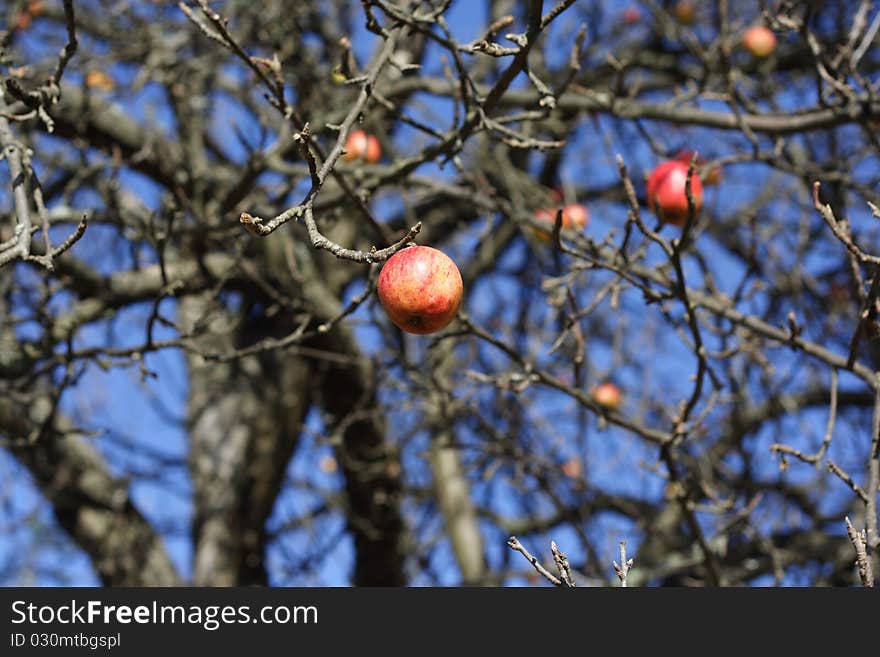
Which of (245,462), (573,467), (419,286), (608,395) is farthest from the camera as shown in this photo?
(245,462)

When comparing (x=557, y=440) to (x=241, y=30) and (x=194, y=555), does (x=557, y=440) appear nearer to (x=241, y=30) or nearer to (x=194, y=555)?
(x=194, y=555)

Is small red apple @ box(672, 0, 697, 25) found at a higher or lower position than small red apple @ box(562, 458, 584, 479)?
higher

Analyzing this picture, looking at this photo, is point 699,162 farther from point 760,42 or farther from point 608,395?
point 760,42

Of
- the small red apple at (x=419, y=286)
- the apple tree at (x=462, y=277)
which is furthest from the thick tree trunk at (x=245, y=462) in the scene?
the small red apple at (x=419, y=286)

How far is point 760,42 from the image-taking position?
14.8 feet

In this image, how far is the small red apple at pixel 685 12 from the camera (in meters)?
5.73

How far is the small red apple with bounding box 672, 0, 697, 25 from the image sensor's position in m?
5.73

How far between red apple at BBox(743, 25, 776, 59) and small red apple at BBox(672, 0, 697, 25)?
3.96ft

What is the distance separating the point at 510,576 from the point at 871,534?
312cm

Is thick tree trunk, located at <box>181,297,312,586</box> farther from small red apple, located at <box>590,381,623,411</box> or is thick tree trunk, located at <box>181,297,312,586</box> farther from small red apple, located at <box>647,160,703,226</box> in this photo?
small red apple, located at <box>647,160,703,226</box>

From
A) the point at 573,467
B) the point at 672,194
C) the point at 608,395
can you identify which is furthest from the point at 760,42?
the point at 573,467

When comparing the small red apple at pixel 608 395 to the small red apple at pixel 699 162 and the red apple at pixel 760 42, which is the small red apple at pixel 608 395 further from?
the red apple at pixel 760 42

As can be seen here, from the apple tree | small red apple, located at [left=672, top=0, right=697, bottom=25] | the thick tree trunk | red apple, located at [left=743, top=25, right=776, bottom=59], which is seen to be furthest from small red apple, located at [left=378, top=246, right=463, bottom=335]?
small red apple, located at [left=672, top=0, right=697, bottom=25]

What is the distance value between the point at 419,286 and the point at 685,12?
480cm
